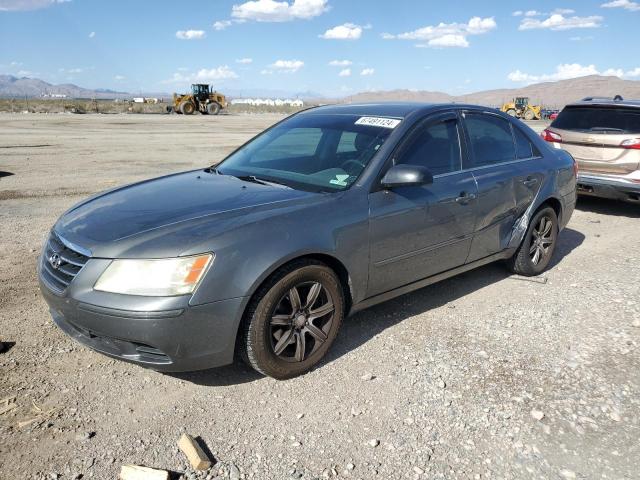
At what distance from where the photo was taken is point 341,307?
3.60m

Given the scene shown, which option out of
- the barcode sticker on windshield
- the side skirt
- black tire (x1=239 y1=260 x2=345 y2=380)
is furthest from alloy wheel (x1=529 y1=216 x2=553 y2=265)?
black tire (x1=239 y1=260 x2=345 y2=380)

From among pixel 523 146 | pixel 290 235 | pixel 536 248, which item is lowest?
pixel 536 248

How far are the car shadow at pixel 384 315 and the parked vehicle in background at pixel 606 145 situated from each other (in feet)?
7.50

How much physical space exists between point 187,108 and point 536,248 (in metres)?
45.8

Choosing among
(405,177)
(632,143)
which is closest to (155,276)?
(405,177)

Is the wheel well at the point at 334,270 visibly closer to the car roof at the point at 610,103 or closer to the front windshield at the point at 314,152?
the front windshield at the point at 314,152

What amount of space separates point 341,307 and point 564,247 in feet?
13.5

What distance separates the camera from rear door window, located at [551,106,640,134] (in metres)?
7.85

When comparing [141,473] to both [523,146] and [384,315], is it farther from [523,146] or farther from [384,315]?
[523,146]

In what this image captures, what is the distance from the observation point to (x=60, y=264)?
10.4 ft

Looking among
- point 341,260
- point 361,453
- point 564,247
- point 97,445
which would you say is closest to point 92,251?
point 97,445

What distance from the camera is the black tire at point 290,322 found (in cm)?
315

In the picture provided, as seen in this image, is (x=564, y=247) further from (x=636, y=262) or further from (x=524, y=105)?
(x=524, y=105)

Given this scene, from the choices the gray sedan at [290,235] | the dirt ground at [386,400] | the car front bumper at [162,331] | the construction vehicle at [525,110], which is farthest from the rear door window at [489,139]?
the construction vehicle at [525,110]
